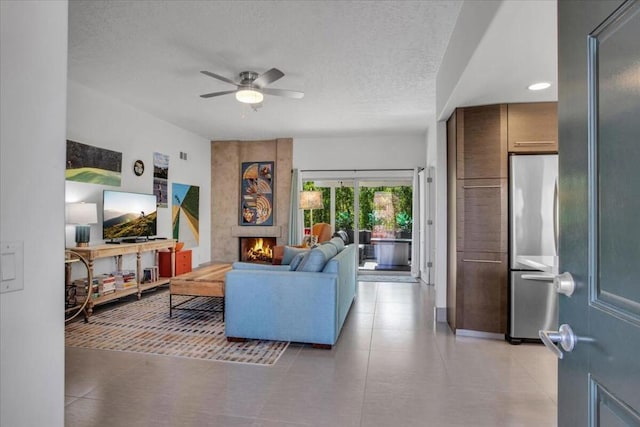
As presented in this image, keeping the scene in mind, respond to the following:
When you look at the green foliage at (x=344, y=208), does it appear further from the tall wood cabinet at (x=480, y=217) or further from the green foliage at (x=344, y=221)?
the tall wood cabinet at (x=480, y=217)

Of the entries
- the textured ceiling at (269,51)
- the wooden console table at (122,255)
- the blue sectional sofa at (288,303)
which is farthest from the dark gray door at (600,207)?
the wooden console table at (122,255)

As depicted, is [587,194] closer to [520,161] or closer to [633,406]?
[633,406]

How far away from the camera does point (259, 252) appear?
308 inches

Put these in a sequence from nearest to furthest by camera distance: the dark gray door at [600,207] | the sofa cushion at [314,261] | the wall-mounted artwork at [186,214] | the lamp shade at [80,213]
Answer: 1. the dark gray door at [600,207]
2. the sofa cushion at [314,261]
3. the lamp shade at [80,213]
4. the wall-mounted artwork at [186,214]

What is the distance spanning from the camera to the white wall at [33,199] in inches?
36.1

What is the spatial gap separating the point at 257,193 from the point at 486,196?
5.20m

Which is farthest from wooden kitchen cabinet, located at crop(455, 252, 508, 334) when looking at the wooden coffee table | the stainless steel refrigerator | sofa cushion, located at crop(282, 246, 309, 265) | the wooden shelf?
the wooden shelf

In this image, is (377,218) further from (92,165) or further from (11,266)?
(11,266)

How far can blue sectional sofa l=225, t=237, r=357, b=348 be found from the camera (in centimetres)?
323

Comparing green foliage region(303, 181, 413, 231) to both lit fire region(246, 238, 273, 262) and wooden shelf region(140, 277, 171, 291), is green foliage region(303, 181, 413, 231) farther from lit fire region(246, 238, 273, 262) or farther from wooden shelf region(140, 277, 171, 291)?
wooden shelf region(140, 277, 171, 291)

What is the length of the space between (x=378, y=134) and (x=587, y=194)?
6554 mm

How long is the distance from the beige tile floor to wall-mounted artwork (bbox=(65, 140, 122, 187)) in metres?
2.34

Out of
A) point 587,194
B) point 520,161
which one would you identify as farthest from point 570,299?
point 520,161

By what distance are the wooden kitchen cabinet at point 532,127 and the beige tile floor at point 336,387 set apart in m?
1.94
